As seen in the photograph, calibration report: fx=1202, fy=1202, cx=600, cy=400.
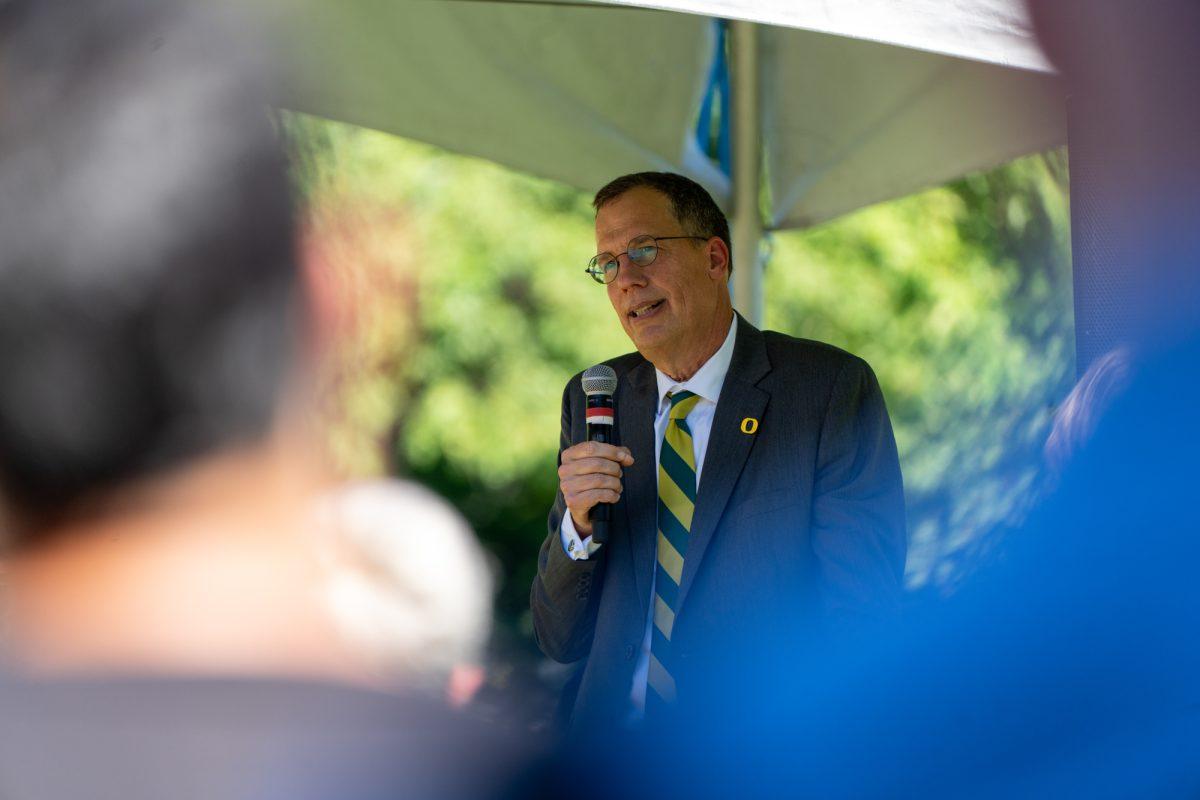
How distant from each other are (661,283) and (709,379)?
228 millimetres

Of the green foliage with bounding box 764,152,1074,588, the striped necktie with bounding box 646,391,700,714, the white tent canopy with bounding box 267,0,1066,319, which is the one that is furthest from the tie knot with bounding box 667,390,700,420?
the green foliage with bounding box 764,152,1074,588

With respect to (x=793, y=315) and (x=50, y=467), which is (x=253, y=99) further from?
(x=793, y=315)

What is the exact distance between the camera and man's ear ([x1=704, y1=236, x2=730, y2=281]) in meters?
2.65

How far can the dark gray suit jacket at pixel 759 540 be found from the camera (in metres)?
2.21

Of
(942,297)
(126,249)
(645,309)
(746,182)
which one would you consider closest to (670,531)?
(645,309)

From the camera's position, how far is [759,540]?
2250 millimetres

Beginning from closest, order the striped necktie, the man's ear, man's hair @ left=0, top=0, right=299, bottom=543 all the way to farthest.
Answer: the striped necktie < the man's ear < man's hair @ left=0, top=0, right=299, bottom=543

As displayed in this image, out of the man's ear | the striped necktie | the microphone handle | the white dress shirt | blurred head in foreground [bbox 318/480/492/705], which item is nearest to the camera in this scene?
the microphone handle

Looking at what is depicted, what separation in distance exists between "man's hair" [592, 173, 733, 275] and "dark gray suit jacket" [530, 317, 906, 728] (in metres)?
0.36

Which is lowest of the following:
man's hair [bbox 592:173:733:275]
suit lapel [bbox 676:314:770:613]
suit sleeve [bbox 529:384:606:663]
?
suit sleeve [bbox 529:384:606:663]

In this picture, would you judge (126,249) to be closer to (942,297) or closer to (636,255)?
(636,255)

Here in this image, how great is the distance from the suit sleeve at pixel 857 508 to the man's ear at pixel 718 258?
41 centimetres

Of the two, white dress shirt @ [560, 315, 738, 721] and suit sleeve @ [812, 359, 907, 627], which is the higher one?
white dress shirt @ [560, 315, 738, 721]

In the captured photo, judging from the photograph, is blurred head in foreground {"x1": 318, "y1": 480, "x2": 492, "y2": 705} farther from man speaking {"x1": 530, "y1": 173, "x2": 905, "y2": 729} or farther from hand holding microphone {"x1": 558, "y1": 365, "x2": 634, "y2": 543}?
hand holding microphone {"x1": 558, "y1": 365, "x2": 634, "y2": 543}
